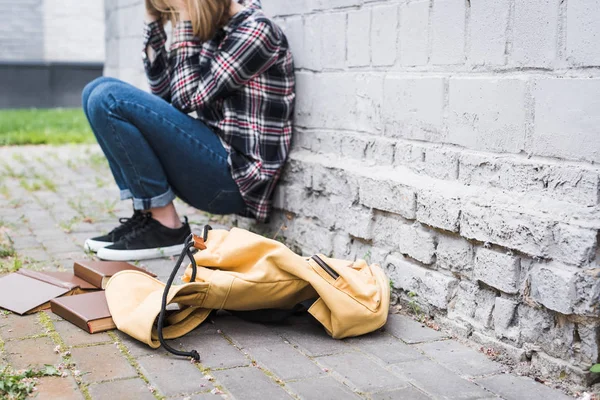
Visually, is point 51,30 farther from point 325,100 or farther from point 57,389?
point 57,389

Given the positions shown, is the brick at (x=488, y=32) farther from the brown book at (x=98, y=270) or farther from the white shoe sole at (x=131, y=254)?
the white shoe sole at (x=131, y=254)

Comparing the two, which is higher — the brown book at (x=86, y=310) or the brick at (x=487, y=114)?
the brick at (x=487, y=114)

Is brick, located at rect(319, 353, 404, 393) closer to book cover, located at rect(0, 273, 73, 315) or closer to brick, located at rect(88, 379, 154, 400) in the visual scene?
brick, located at rect(88, 379, 154, 400)

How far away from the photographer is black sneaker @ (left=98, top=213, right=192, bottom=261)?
3.42m

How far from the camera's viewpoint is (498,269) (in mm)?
2361

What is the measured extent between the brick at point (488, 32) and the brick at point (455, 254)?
608mm

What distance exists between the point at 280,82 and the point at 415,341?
4.87 ft

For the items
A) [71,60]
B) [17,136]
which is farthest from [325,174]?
[71,60]

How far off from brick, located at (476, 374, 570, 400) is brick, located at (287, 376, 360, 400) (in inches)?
16.1

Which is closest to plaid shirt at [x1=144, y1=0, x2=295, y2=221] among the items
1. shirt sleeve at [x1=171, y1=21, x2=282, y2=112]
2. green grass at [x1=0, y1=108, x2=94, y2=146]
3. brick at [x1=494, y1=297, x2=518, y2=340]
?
shirt sleeve at [x1=171, y1=21, x2=282, y2=112]

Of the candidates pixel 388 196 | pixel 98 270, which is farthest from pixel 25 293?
pixel 388 196

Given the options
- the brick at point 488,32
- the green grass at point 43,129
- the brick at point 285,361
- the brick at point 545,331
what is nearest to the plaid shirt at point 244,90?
the brick at point 488,32

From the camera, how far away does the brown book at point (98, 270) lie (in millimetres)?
2898

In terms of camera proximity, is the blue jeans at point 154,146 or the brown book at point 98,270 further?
the blue jeans at point 154,146
